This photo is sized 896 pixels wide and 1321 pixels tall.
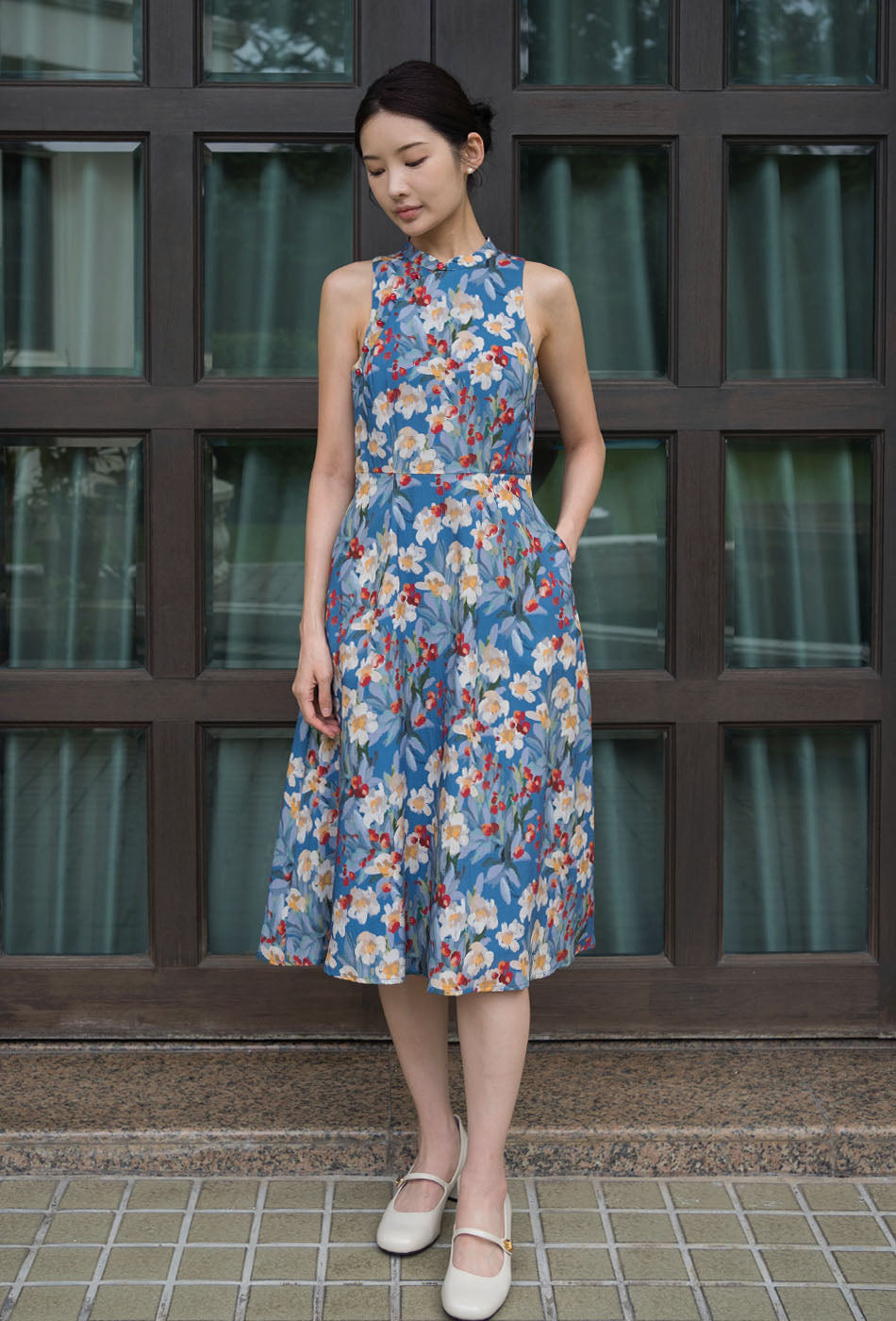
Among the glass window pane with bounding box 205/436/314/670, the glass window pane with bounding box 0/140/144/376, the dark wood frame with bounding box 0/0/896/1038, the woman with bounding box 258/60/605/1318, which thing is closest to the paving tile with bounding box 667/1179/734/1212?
the woman with bounding box 258/60/605/1318

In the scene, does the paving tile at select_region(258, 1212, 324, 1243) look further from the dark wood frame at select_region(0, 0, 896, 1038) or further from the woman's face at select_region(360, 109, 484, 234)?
the woman's face at select_region(360, 109, 484, 234)

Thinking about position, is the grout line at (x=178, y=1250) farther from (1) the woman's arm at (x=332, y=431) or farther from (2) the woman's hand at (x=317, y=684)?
(1) the woman's arm at (x=332, y=431)

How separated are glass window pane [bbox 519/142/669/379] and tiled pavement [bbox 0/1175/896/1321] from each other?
5.18ft

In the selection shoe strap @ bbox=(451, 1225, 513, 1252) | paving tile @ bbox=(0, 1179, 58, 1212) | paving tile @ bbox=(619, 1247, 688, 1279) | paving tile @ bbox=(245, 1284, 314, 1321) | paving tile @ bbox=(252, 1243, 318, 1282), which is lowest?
paving tile @ bbox=(245, 1284, 314, 1321)

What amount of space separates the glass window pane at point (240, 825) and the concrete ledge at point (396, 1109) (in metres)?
0.25

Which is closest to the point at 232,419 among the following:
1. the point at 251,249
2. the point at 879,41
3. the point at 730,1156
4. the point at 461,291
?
the point at 251,249

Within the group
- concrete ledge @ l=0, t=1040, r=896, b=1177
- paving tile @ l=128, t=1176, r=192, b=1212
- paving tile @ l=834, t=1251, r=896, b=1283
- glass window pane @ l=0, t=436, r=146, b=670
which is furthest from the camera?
glass window pane @ l=0, t=436, r=146, b=670

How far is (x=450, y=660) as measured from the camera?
2.13 metres

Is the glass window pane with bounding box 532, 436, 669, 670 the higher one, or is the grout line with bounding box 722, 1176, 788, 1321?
the glass window pane with bounding box 532, 436, 669, 670

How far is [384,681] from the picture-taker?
2.13 meters

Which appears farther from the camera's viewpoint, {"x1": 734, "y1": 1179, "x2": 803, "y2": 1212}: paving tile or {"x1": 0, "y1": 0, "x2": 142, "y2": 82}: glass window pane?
{"x1": 0, "y1": 0, "x2": 142, "y2": 82}: glass window pane

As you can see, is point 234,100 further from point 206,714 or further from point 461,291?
point 206,714

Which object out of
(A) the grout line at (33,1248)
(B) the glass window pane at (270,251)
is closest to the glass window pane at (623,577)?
(B) the glass window pane at (270,251)

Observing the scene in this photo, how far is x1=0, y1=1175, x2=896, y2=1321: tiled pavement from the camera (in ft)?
6.81
